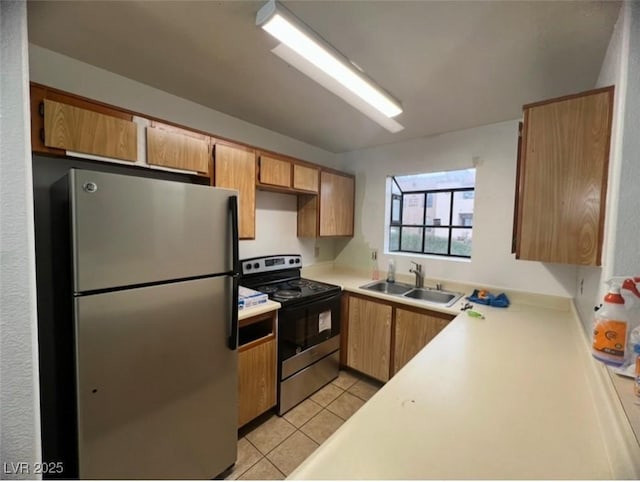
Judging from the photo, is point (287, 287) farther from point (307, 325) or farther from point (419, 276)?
Result: point (419, 276)

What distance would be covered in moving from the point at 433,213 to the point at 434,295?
912mm

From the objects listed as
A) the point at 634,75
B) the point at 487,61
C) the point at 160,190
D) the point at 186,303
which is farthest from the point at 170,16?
the point at 634,75

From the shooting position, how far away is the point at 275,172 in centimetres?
226

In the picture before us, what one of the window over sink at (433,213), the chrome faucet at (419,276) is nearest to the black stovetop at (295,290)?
the chrome faucet at (419,276)

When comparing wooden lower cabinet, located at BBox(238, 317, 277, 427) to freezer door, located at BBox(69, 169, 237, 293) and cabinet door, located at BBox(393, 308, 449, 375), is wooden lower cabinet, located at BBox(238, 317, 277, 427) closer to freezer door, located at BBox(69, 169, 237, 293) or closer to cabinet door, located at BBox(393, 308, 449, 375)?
freezer door, located at BBox(69, 169, 237, 293)

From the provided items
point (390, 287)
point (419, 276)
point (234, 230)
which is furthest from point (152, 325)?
point (419, 276)

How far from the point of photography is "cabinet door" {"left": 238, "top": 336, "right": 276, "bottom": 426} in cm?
176

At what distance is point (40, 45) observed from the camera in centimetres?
137

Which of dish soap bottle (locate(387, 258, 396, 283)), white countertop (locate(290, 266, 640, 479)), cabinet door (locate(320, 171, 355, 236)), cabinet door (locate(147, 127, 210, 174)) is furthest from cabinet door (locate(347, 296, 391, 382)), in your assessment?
cabinet door (locate(147, 127, 210, 174))

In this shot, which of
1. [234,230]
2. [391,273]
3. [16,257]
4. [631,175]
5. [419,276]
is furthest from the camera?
[391,273]

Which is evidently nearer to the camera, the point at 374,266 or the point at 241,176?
the point at 241,176

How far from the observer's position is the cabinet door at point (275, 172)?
7.12 ft

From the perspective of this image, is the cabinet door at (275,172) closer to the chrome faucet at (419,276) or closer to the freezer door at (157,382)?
the freezer door at (157,382)

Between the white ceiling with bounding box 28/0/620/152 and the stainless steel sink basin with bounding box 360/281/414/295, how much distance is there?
168 cm
